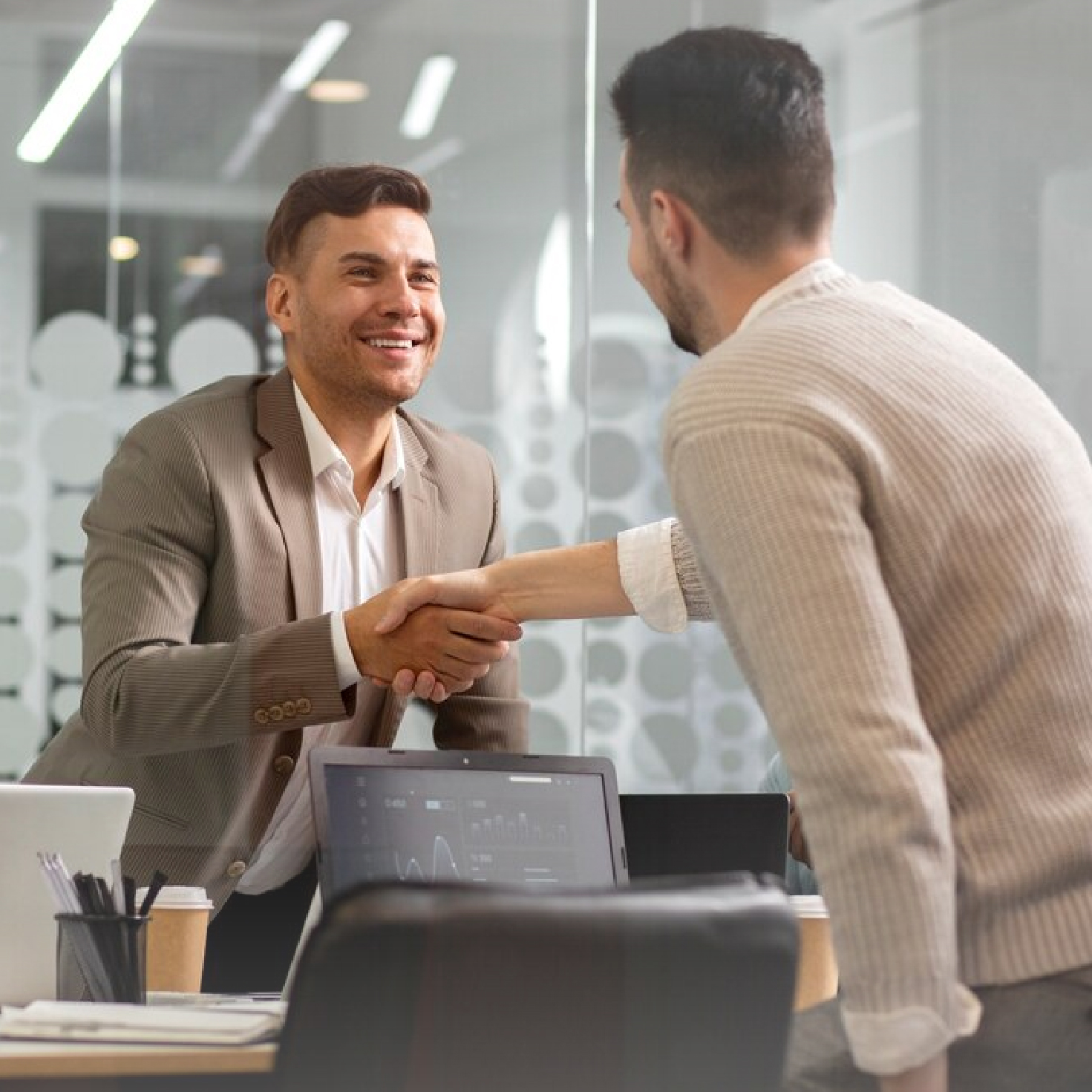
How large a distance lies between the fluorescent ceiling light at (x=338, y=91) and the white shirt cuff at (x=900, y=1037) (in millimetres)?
2735

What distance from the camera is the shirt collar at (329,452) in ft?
9.76

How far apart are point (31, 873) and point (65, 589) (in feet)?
5.45

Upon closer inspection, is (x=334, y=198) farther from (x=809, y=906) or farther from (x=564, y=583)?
(x=809, y=906)

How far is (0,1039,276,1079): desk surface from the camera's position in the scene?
1513mm

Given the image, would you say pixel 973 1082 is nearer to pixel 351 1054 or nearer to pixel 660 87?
pixel 351 1054

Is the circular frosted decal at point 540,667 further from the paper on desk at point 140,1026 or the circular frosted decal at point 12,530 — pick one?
the paper on desk at point 140,1026

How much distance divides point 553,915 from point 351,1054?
18 centimetres

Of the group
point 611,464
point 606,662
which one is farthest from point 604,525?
point 606,662

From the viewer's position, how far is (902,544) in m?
1.54

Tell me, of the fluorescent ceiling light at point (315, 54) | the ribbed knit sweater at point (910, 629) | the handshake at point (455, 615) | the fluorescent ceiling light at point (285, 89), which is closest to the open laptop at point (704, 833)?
the handshake at point (455, 615)

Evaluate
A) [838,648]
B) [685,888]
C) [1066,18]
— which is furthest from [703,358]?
[1066,18]

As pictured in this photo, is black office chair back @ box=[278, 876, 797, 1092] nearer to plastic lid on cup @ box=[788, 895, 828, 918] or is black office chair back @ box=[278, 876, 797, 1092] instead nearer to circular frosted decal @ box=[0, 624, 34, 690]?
plastic lid on cup @ box=[788, 895, 828, 918]

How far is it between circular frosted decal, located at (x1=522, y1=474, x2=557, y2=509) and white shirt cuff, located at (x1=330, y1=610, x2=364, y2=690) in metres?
1.32

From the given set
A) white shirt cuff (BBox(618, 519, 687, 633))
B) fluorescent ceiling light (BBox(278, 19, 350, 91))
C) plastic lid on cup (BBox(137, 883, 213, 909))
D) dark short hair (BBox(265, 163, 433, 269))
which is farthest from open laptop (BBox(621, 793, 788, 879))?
fluorescent ceiling light (BBox(278, 19, 350, 91))
